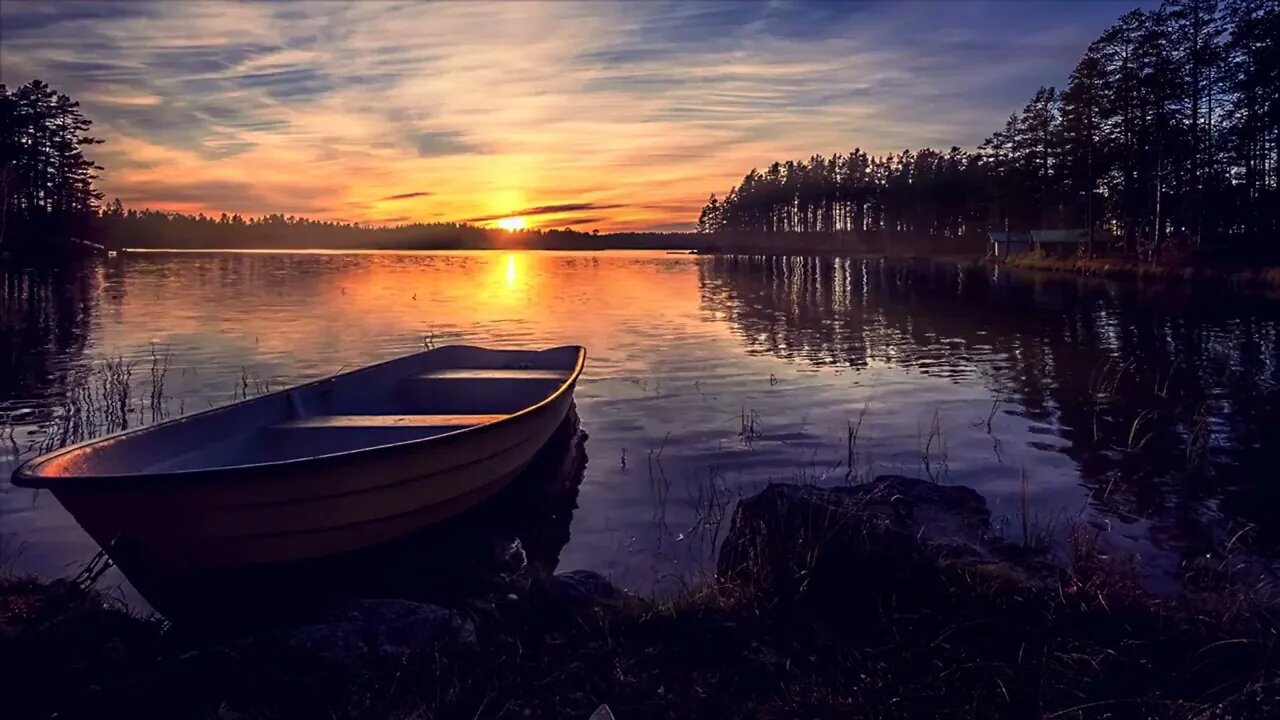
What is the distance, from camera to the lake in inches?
412

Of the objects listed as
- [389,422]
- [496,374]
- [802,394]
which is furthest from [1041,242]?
[389,422]

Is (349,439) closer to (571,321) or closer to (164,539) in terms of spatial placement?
(164,539)

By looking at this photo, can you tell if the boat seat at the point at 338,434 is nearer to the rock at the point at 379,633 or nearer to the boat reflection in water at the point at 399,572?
the boat reflection in water at the point at 399,572

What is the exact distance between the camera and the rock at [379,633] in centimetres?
579

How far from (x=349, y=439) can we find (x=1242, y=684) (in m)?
9.07

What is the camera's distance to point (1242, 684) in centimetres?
514

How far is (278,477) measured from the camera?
295 inches

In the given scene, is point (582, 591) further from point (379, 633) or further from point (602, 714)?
point (602, 714)

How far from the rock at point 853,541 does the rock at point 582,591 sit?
1.02 m

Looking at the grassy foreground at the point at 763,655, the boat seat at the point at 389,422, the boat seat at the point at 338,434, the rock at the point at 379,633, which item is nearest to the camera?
the grassy foreground at the point at 763,655

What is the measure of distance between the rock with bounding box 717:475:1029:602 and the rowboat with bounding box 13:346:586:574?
3.23m

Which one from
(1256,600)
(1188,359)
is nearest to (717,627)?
(1256,600)

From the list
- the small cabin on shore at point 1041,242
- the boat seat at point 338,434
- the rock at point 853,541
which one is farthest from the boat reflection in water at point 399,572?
the small cabin on shore at point 1041,242

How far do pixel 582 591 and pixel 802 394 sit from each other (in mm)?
12475
